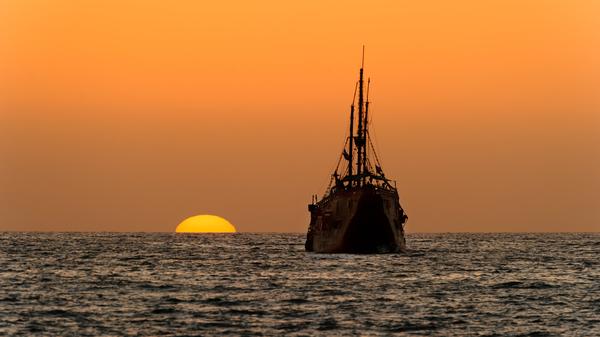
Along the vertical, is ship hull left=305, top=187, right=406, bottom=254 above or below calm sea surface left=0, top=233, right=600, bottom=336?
above

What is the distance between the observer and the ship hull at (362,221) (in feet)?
336

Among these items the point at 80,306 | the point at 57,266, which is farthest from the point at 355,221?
the point at 80,306

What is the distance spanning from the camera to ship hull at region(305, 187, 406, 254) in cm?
10231

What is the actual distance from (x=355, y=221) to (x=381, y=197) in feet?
10.6

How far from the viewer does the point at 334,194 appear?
110m

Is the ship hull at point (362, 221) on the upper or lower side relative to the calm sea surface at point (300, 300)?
upper

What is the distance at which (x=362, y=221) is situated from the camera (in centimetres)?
10319

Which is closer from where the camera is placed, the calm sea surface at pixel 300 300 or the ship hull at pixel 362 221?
the calm sea surface at pixel 300 300

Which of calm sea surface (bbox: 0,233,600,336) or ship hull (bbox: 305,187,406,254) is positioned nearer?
calm sea surface (bbox: 0,233,600,336)

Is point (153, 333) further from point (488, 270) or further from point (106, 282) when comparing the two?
point (488, 270)

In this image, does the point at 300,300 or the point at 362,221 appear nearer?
the point at 300,300

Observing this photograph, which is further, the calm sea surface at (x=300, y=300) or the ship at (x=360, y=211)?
the ship at (x=360, y=211)

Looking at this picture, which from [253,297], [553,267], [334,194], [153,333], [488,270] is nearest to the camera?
[153,333]

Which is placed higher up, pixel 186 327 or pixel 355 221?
pixel 355 221
